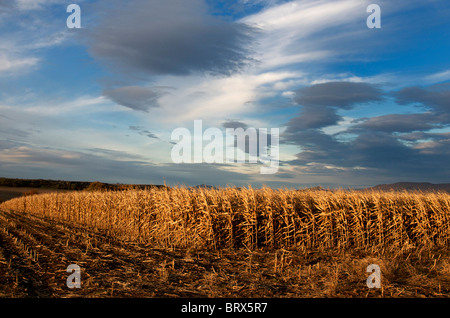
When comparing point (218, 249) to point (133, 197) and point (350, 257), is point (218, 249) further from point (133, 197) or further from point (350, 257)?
point (133, 197)

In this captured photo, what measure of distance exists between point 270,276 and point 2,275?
7.28 m

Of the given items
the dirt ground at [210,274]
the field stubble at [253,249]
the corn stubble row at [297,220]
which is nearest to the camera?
the dirt ground at [210,274]

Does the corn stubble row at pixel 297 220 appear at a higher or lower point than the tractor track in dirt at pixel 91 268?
higher

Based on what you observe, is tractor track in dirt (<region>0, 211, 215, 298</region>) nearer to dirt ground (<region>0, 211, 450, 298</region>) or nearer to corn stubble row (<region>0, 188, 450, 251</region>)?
dirt ground (<region>0, 211, 450, 298</region>)

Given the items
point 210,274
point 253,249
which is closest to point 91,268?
point 210,274

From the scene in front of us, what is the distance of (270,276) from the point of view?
8.67 m

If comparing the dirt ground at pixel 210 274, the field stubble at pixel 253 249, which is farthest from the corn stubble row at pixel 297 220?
the dirt ground at pixel 210 274

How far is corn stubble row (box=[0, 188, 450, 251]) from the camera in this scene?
12188 mm

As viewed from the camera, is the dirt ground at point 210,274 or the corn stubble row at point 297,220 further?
the corn stubble row at point 297,220

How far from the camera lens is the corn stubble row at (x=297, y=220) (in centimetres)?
1219

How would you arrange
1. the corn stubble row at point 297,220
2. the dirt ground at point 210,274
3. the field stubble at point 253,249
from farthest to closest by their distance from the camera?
the corn stubble row at point 297,220
the field stubble at point 253,249
the dirt ground at point 210,274

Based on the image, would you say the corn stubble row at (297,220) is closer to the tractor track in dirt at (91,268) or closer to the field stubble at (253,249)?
the field stubble at (253,249)
